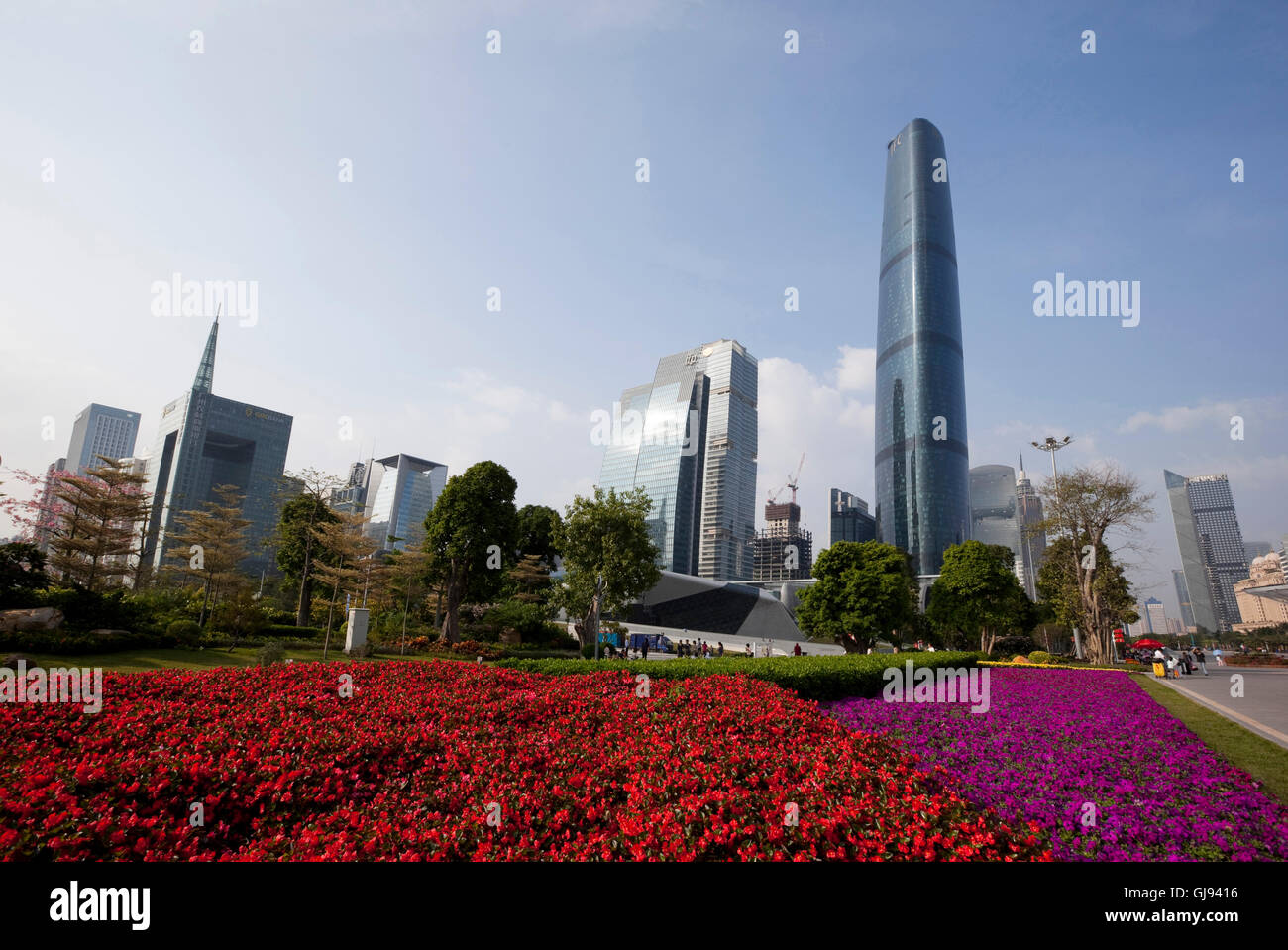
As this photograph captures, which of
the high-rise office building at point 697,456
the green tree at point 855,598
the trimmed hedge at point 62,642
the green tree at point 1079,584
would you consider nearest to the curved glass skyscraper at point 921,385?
the high-rise office building at point 697,456

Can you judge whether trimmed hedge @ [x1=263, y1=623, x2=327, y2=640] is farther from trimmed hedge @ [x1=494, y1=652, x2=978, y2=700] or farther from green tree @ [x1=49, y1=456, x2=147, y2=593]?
trimmed hedge @ [x1=494, y1=652, x2=978, y2=700]

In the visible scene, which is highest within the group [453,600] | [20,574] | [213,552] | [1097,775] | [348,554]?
[348,554]

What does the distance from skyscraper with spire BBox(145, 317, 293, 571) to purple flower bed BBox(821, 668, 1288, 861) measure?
136 meters

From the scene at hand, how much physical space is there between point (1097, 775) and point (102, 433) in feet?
834

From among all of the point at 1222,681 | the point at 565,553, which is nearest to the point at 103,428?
the point at 565,553

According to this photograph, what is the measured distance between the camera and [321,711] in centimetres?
883

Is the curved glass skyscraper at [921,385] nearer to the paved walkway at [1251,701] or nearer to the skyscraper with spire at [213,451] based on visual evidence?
the paved walkway at [1251,701]

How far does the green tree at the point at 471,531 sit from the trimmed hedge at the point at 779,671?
13675mm

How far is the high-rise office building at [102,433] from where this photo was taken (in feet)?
587

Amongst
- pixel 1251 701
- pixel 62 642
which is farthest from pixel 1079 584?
pixel 62 642

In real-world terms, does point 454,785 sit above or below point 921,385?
below

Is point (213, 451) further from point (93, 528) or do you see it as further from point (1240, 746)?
point (1240, 746)

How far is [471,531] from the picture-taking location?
29359mm
